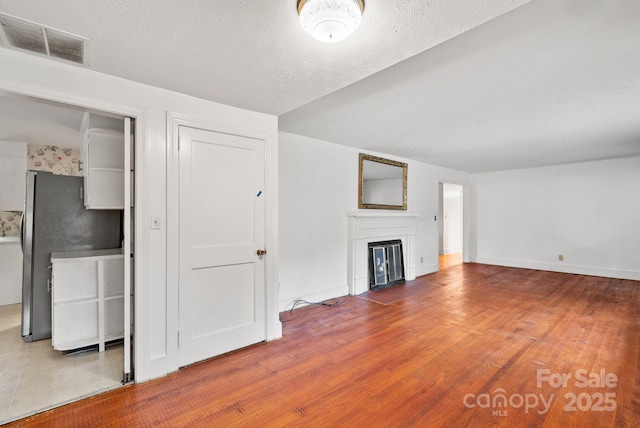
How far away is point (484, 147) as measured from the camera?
4.35 metres

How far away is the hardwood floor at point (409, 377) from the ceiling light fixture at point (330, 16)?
205cm

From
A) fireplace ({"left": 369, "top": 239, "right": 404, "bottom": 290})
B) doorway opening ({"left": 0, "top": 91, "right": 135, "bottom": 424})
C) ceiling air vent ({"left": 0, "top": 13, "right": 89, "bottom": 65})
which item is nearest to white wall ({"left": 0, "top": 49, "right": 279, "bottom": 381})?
doorway opening ({"left": 0, "top": 91, "right": 135, "bottom": 424})

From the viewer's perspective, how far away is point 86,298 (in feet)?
8.26

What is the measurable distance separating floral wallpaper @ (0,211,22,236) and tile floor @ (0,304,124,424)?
2.12m

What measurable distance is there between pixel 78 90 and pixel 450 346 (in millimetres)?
3482

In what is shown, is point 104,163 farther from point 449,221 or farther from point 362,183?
point 449,221

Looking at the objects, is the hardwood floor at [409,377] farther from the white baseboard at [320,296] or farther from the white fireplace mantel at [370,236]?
the white fireplace mantel at [370,236]

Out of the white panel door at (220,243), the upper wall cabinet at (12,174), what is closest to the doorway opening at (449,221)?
the white panel door at (220,243)

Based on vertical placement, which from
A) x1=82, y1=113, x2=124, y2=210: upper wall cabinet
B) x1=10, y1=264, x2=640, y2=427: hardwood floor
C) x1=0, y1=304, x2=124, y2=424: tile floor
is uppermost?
x1=82, y1=113, x2=124, y2=210: upper wall cabinet

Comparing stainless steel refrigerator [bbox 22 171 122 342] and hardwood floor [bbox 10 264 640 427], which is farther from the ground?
stainless steel refrigerator [bbox 22 171 122 342]

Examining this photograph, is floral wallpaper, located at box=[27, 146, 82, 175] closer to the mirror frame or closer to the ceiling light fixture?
the mirror frame

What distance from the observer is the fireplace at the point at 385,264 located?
4613 millimetres

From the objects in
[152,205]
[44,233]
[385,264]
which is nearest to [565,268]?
[385,264]

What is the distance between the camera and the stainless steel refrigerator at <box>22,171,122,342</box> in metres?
2.72
